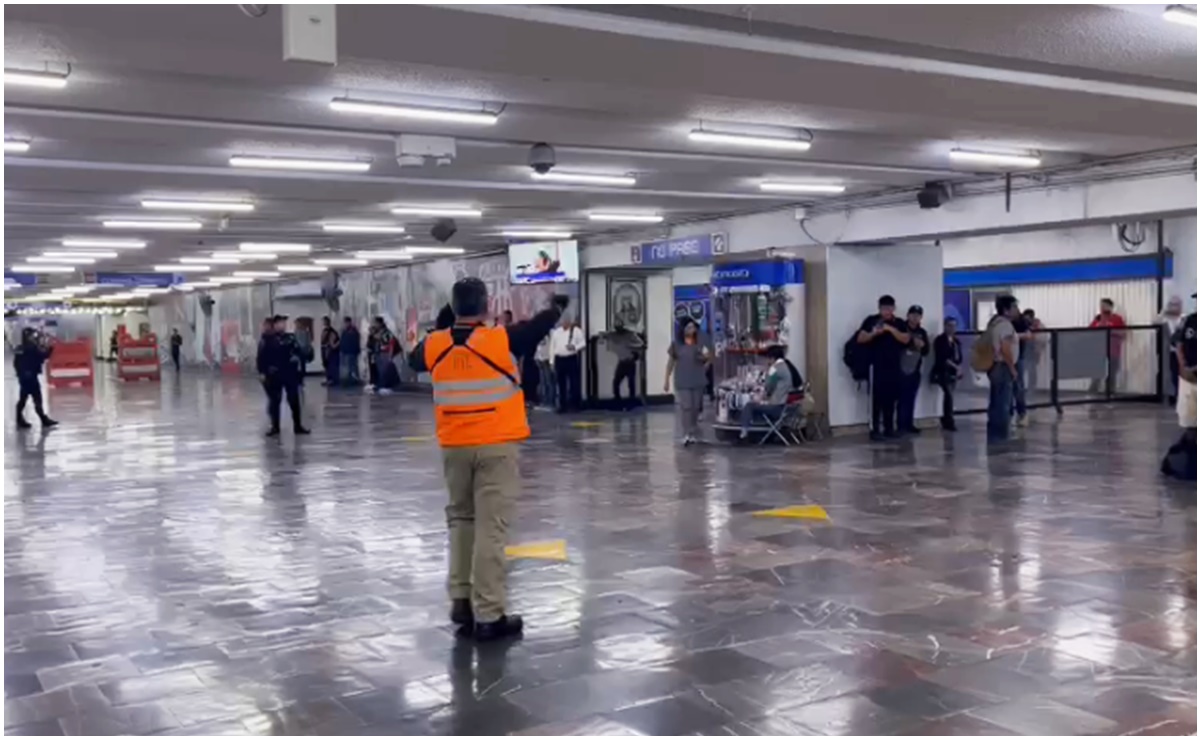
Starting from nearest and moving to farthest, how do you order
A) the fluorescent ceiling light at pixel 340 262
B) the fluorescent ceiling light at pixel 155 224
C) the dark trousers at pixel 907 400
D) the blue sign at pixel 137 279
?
1. the dark trousers at pixel 907 400
2. the fluorescent ceiling light at pixel 155 224
3. the fluorescent ceiling light at pixel 340 262
4. the blue sign at pixel 137 279

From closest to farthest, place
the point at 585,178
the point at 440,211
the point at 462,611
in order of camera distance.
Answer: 1. the point at 462,611
2. the point at 585,178
3. the point at 440,211

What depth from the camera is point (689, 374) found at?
14000mm

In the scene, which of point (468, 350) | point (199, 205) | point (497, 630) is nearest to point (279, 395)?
point (199, 205)

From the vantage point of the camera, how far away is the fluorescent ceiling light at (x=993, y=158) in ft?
40.1

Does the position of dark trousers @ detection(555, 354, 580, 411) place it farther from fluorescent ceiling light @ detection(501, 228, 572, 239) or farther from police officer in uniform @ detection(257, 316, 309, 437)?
police officer in uniform @ detection(257, 316, 309, 437)

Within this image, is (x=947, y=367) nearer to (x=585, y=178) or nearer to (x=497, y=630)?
(x=585, y=178)

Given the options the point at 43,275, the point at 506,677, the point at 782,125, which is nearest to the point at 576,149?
the point at 782,125

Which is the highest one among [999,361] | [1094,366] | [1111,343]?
[1111,343]

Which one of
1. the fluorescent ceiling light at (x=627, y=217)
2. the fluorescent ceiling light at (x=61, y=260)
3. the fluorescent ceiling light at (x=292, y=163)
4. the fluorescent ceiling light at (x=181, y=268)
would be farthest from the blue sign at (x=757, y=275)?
the fluorescent ceiling light at (x=181, y=268)

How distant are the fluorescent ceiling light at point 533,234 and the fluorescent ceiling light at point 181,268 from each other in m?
10.7

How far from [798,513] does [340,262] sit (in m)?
20.1

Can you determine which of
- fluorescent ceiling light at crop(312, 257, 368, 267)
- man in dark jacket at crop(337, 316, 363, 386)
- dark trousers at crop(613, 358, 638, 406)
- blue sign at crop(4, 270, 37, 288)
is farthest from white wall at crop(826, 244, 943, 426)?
blue sign at crop(4, 270, 37, 288)

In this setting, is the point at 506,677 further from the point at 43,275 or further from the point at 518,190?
the point at 43,275

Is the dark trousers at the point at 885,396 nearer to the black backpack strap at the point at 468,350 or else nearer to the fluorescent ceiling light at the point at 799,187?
the fluorescent ceiling light at the point at 799,187
